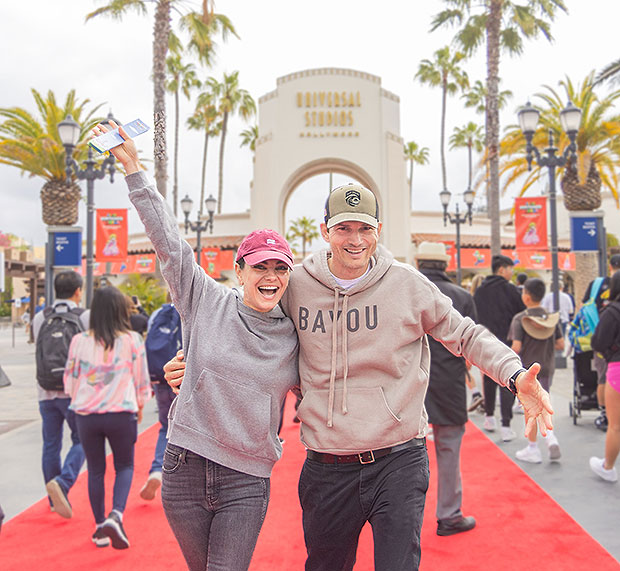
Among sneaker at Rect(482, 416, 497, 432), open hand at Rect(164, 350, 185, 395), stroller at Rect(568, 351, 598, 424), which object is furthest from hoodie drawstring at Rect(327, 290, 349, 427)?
stroller at Rect(568, 351, 598, 424)

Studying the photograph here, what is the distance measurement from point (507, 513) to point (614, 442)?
1.29 m

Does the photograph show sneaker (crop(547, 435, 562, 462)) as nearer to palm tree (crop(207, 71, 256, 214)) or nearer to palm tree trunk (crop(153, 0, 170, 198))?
palm tree trunk (crop(153, 0, 170, 198))

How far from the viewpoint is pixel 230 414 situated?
217 centimetres

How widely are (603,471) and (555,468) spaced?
54 centimetres

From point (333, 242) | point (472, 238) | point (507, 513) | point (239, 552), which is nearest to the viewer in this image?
point (239, 552)

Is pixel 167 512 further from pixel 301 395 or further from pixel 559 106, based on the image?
pixel 559 106

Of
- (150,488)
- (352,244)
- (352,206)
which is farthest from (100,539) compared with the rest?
(352,206)

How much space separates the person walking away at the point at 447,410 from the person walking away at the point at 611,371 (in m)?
1.31

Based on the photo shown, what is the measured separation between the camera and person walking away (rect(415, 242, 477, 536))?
4129 mm

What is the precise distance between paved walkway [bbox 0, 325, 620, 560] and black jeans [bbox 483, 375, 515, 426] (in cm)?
28

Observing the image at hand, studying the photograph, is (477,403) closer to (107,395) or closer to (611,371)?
(611,371)

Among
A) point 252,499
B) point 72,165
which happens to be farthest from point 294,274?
point 72,165

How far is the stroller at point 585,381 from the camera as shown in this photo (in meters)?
7.39

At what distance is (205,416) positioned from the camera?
220cm
